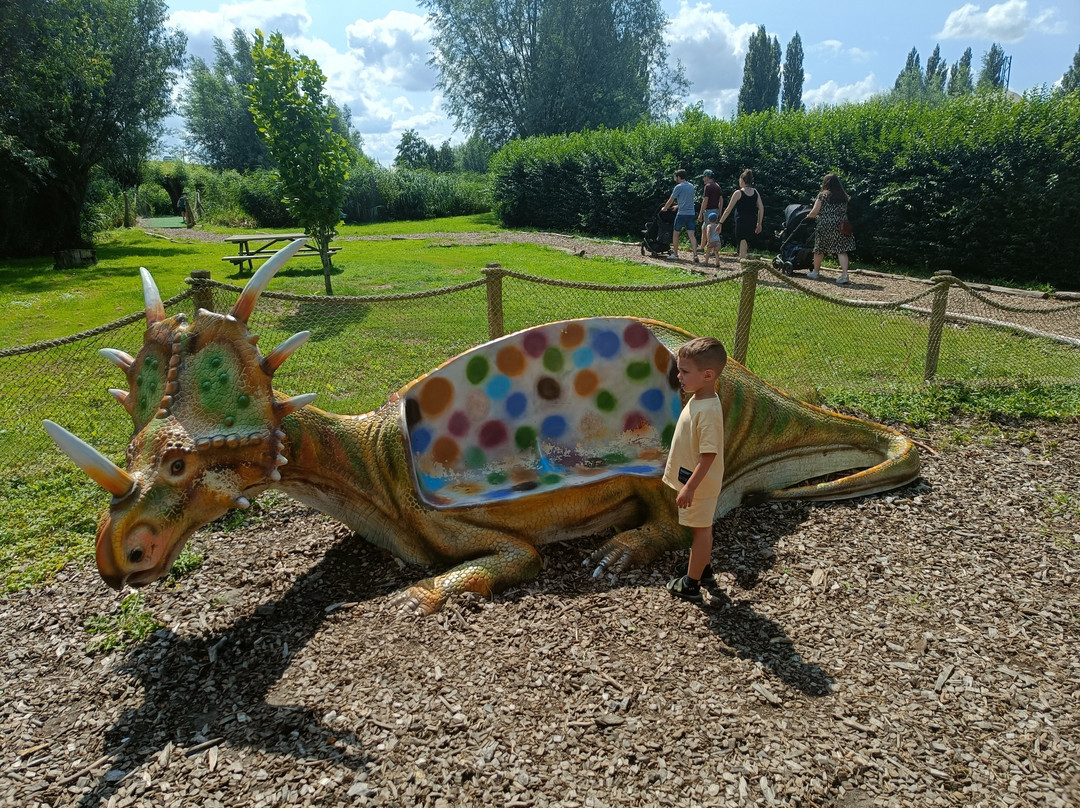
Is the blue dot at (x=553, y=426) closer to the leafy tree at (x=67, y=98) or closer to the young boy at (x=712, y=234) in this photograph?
the young boy at (x=712, y=234)

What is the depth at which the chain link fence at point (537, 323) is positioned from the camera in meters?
5.73

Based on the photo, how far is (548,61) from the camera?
38906mm

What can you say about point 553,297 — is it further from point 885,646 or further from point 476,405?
point 885,646

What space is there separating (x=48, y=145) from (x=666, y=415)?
729 inches

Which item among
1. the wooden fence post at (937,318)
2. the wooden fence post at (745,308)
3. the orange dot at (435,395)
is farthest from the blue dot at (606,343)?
the wooden fence post at (937,318)

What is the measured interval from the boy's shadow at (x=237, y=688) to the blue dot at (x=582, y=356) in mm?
1601

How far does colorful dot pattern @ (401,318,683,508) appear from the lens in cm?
382

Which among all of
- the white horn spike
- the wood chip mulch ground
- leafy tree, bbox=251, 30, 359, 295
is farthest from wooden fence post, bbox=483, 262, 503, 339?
leafy tree, bbox=251, 30, 359, 295

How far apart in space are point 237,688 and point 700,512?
2066mm

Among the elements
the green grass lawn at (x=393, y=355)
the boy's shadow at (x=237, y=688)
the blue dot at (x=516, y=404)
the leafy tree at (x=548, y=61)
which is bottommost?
the boy's shadow at (x=237, y=688)

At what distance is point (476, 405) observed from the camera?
155 inches

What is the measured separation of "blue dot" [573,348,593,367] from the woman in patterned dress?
8684 millimetres

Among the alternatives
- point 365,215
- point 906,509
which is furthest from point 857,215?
point 365,215

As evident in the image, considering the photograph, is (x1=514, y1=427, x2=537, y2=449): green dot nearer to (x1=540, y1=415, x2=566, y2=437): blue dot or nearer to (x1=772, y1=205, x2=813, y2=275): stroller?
(x1=540, y1=415, x2=566, y2=437): blue dot
